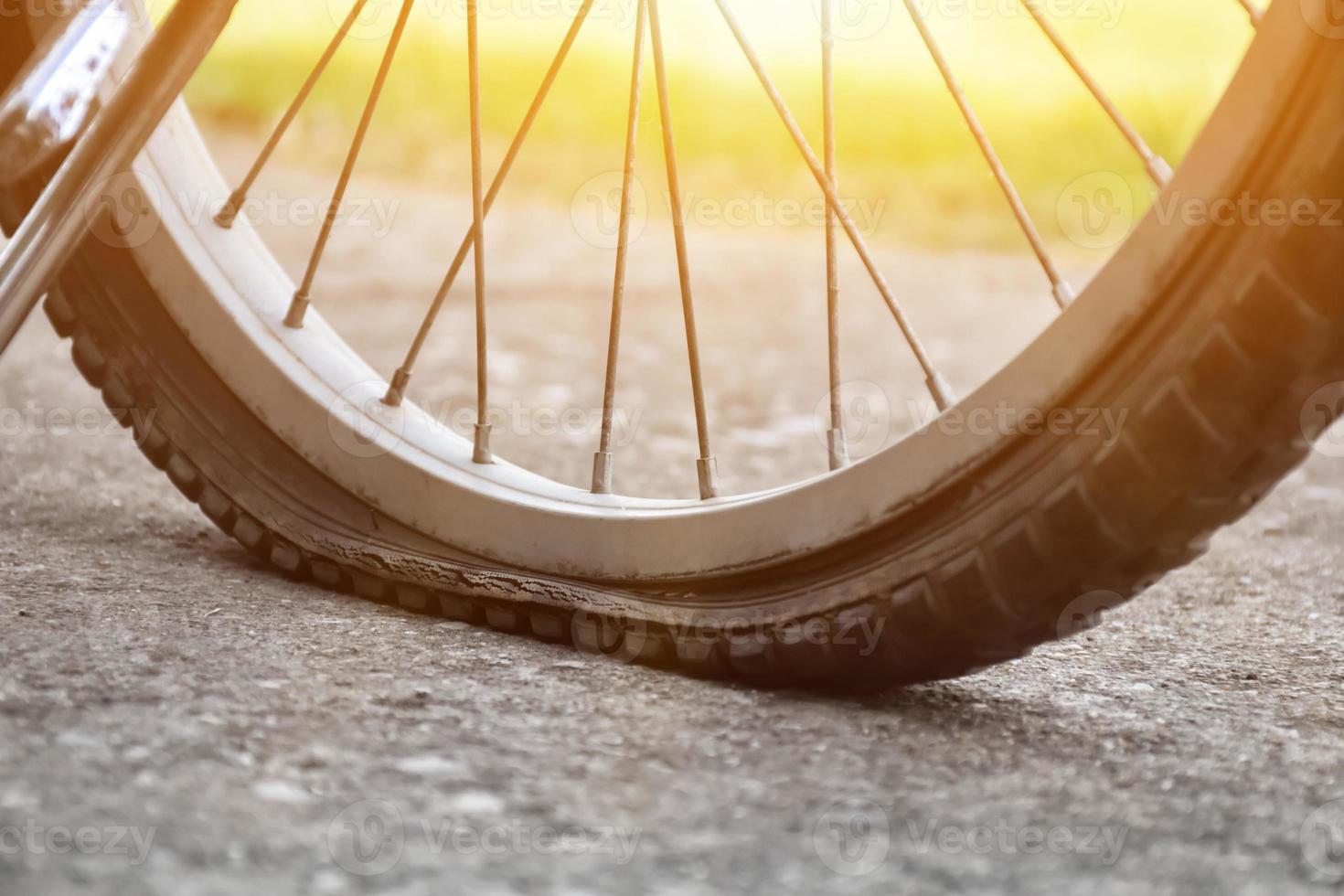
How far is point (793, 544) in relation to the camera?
869 millimetres

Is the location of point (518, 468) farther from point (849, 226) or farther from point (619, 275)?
point (849, 226)

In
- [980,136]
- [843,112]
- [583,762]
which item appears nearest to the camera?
[583,762]

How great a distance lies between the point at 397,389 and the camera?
3.63ft

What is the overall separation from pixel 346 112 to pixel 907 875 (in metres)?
4.35


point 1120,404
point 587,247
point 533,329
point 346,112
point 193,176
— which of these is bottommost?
point 1120,404

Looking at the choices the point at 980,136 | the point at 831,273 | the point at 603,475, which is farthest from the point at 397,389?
the point at 980,136

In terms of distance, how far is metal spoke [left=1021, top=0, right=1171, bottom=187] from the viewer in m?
0.85

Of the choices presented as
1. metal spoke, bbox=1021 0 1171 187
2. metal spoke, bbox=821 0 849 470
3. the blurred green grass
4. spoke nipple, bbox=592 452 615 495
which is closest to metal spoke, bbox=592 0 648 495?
spoke nipple, bbox=592 452 615 495

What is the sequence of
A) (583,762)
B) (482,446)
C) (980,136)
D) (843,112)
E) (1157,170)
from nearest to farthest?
(583,762), (1157,170), (980,136), (482,446), (843,112)

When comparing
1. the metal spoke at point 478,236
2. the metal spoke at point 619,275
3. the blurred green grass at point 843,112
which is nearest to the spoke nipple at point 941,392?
the metal spoke at point 619,275

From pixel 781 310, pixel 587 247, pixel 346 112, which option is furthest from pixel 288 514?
pixel 346 112

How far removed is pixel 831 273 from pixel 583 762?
0.41 metres

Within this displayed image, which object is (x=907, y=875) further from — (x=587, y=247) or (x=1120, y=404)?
(x=587, y=247)

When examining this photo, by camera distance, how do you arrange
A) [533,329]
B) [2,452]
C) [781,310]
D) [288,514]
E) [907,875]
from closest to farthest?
1. [907,875]
2. [288,514]
3. [2,452]
4. [533,329]
5. [781,310]
